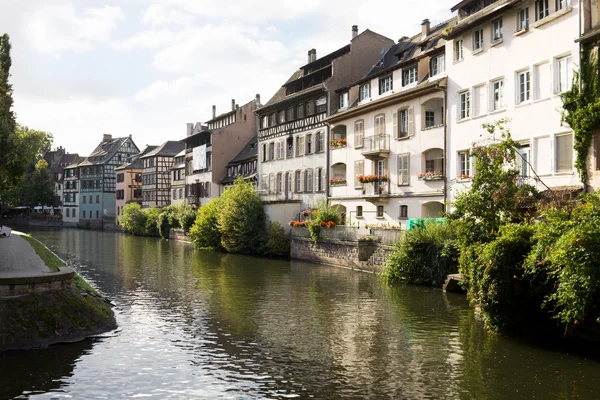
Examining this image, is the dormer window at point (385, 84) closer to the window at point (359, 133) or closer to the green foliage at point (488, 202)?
the window at point (359, 133)

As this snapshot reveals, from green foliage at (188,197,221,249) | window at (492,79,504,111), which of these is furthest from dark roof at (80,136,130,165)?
window at (492,79,504,111)

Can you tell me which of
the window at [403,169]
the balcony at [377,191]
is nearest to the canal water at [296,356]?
the window at [403,169]

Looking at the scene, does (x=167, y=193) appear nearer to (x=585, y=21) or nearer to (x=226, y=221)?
(x=226, y=221)

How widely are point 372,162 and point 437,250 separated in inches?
493

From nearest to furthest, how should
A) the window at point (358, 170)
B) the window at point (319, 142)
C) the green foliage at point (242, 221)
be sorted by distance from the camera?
the window at point (358, 170) < the window at point (319, 142) < the green foliage at point (242, 221)

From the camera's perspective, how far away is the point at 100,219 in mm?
95000

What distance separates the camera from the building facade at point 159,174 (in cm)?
8044

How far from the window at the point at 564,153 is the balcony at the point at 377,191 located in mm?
12314

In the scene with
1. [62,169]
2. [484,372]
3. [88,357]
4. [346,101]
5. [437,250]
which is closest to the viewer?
[484,372]

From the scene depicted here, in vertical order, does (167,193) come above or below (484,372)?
above

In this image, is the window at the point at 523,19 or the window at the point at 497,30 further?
the window at the point at 497,30

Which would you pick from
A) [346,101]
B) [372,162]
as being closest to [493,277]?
[372,162]

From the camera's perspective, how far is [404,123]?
34.1 m

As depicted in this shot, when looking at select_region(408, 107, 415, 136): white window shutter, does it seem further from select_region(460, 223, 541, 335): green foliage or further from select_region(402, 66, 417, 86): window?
select_region(460, 223, 541, 335): green foliage
